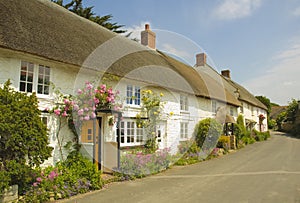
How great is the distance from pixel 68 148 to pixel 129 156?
7.68 feet

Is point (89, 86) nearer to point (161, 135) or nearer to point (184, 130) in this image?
point (161, 135)

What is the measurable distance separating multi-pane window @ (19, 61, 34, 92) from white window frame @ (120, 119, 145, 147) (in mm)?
4361

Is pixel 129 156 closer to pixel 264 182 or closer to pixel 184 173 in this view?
pixel 184 173

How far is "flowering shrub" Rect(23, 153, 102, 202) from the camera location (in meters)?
6.35

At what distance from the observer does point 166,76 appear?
14867mm

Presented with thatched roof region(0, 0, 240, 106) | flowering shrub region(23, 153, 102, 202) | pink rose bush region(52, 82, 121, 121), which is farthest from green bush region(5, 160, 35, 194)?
thatched roof region(0, 0, 240, 106)

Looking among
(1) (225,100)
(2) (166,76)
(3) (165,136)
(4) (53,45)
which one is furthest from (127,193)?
(1) (225,100)

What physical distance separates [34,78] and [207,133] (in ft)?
36.9

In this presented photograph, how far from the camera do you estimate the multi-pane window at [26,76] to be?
782cm

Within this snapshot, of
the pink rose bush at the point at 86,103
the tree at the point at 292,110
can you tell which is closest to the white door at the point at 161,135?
the pink rose bush at the point at 86,103

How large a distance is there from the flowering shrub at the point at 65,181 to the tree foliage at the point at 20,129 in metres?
0.70

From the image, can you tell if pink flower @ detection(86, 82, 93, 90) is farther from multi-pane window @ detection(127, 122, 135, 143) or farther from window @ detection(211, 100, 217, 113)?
window @ detection(211, 100, 217, 113)

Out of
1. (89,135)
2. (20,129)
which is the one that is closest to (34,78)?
(20,129)

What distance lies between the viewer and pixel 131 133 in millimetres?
11703
